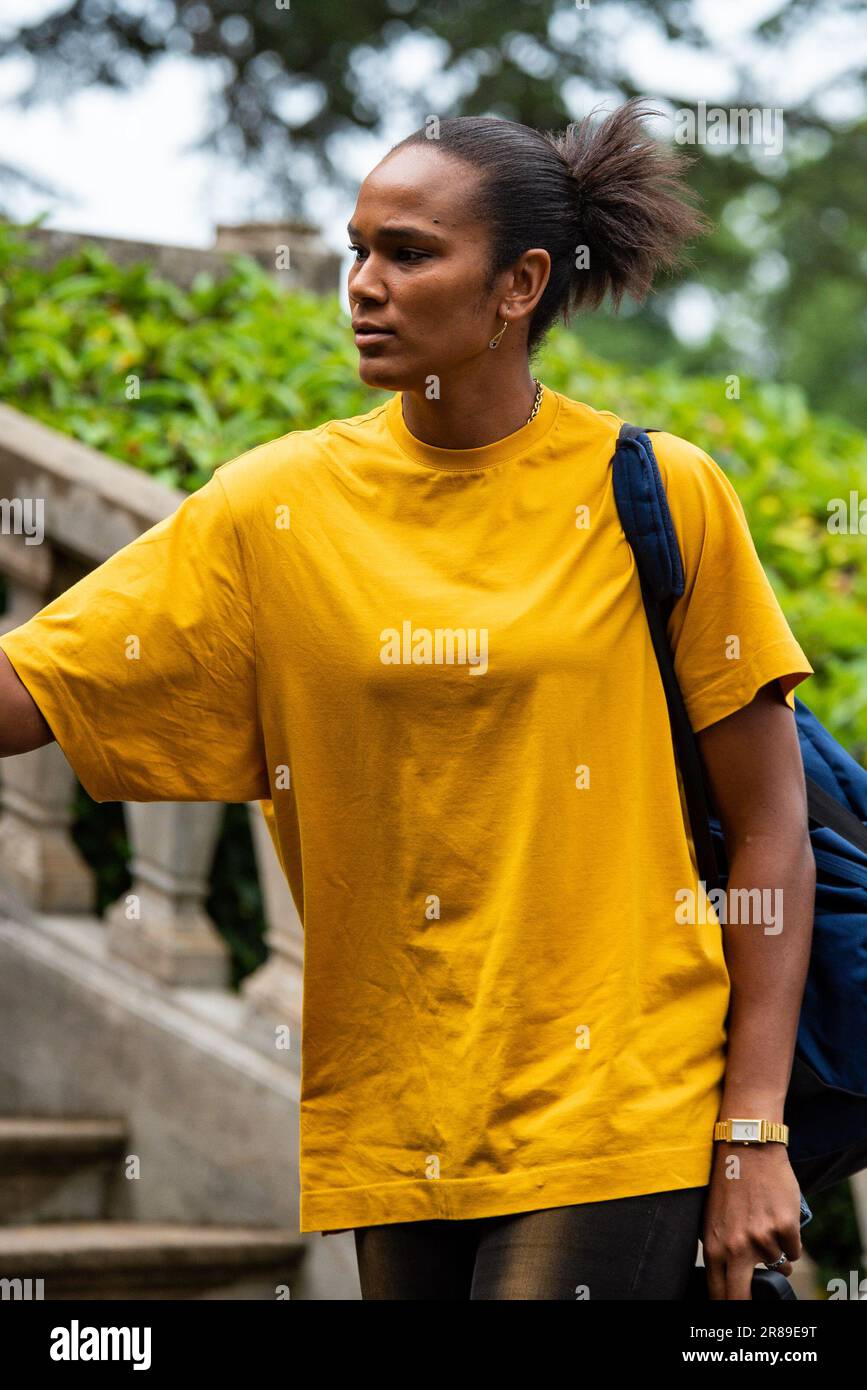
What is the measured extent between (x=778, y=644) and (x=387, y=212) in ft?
2.53

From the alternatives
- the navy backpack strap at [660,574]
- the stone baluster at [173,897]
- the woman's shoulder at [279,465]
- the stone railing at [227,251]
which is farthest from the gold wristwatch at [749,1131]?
the stone railing at [227,251]

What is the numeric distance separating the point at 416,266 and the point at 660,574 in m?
0.52

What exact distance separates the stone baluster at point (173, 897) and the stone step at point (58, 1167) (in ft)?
1.49

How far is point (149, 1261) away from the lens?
14.6 ft

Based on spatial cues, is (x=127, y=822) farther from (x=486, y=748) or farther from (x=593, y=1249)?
(x=593, y=1249)

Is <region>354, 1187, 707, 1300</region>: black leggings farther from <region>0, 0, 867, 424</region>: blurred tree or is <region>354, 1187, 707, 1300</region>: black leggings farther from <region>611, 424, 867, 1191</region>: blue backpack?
<region>0, 0, 867, 424</region>: blurred tree

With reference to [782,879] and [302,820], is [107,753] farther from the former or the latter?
[782,879]

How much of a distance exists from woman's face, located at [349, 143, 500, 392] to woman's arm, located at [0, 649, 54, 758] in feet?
2.05

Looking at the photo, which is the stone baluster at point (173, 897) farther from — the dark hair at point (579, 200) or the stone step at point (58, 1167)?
the dark hair at point (579, 200)

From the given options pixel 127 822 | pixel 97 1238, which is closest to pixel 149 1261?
pixel 97 1238

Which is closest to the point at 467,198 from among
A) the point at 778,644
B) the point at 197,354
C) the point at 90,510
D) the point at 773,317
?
the point at 778,644

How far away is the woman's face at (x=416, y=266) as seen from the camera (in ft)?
7.93

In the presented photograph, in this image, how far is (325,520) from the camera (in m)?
2.49

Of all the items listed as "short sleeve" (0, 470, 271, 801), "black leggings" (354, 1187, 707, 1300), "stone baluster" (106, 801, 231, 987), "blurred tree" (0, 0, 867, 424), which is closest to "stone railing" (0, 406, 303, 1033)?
"stone baluster" (106, 801, 231, 987)
